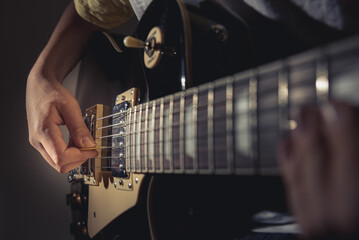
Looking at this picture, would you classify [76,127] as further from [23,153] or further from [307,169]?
[23,153]

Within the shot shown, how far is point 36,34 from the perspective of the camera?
1.32 metres

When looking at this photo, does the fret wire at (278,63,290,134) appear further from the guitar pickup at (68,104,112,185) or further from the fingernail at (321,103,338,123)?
the guitar pickup at (68,104,112,185)

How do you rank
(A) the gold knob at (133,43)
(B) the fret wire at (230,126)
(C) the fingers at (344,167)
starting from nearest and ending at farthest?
1. (C) the fingers at (344,167)
2. (B) the fret wire at (230,126)
3. (A) the gold knob at (133,43)

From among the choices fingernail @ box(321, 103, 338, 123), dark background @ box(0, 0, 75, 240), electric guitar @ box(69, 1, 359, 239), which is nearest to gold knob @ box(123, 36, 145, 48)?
electric guitar @ box(69, 1, 359, 239)

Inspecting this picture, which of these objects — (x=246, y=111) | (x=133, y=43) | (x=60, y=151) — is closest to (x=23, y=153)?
(x=60, y=151)

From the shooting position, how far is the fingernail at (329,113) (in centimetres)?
18

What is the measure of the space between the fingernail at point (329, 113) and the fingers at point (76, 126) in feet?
1.86

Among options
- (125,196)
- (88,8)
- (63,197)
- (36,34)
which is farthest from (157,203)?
(36,34)

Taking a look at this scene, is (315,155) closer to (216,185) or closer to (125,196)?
(216,185)

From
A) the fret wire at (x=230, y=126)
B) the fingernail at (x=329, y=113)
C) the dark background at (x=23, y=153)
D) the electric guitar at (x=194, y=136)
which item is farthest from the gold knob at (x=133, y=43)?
the dark background at (x=23, y=153)

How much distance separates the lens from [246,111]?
260 millimetres

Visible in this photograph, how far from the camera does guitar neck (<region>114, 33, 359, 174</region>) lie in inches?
8.0

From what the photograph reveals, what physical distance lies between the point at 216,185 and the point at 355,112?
241mm

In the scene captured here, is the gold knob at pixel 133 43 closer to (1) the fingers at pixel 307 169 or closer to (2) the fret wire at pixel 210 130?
(2) the fret wire at pixel 210 130
